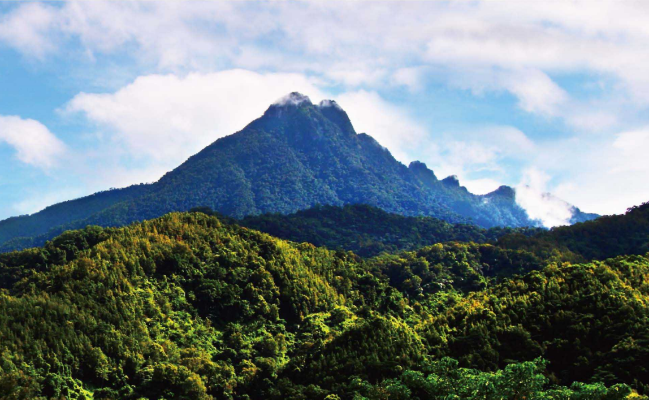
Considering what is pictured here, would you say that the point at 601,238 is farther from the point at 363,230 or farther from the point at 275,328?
the point at 275,328

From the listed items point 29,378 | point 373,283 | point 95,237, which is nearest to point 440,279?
point 373,283

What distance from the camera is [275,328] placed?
76125mm

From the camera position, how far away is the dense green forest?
53438mm

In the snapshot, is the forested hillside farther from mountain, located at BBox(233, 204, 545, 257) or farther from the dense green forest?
the dense green forest

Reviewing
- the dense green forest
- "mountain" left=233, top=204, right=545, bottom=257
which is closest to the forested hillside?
"mountain" left=233, top=204, right=545, bottom=257

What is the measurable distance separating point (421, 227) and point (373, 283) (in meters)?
73.3

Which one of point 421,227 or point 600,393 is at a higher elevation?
point 421,227

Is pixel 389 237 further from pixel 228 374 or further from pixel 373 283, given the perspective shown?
pixel 228 374

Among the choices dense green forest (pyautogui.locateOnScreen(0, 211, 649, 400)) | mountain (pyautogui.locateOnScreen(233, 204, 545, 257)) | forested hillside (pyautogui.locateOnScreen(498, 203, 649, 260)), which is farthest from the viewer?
mountain (pyautogui.locateOnScreen(233, 204, 545, 257))

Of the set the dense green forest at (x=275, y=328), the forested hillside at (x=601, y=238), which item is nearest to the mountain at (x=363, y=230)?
the forested hillside at (x=601, y=238)

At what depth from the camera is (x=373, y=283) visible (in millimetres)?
93375

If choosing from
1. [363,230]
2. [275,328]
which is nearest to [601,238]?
[363,230]

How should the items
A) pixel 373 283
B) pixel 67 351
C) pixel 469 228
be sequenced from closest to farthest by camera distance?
pixel 67 351 → pixel 373 283 → pixel 469 228

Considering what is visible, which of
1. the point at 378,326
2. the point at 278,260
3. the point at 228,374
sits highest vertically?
the point at 278,260
